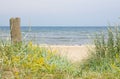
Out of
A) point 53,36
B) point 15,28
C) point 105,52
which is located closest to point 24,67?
point 15,28

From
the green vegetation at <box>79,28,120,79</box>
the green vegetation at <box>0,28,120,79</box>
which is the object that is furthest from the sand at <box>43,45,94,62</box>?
the green vegetation at <box>0,28,120,79</box>

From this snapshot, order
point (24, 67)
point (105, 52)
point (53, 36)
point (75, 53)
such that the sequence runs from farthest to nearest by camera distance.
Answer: point (53, 36) < point (75, 53) < point (105, 52) < point (24, 67)

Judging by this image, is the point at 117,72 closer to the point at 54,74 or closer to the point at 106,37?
the point at 54,74

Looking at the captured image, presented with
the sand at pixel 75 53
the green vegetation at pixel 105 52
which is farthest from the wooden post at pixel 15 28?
the green vegetation at pixel 105 52

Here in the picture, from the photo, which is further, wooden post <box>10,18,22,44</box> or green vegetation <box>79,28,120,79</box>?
green vegetation <box>79,28,120,79</box>

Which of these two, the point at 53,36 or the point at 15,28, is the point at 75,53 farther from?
the point at 53,36

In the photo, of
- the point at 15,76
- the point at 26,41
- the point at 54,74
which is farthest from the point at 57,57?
the point at 15,76

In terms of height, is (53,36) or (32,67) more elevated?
(32,67)

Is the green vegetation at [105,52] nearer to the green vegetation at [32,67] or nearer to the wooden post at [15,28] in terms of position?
the green vegetation at [32,67]

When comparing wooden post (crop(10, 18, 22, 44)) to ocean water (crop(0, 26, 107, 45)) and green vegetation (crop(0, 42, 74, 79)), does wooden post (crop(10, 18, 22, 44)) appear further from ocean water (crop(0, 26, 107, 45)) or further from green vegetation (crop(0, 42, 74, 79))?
green vegetation (crop(0, 42, 74, 79))

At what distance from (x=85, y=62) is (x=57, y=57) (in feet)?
4.76

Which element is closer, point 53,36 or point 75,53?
point 75,53

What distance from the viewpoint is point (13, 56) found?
235 inches

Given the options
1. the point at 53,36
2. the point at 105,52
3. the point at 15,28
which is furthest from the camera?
the point at 53,36
